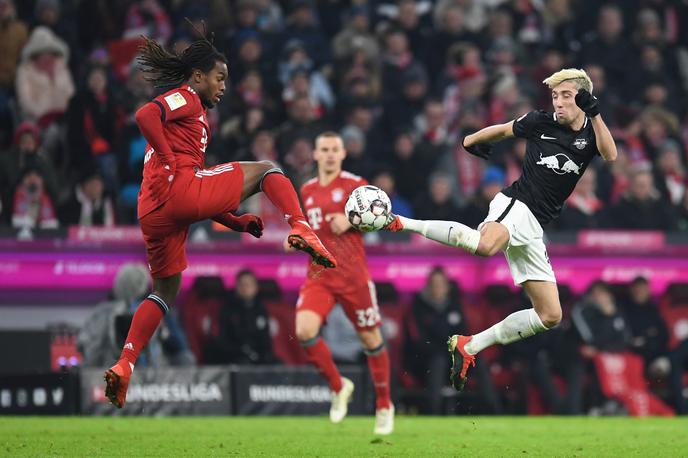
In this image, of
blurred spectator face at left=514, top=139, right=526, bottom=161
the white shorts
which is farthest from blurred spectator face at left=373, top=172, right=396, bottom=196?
the white shorts

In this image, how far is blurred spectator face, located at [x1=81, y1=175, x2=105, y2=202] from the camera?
14.7m

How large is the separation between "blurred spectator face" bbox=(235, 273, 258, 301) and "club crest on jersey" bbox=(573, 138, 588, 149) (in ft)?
18.4

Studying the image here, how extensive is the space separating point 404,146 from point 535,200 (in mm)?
6759

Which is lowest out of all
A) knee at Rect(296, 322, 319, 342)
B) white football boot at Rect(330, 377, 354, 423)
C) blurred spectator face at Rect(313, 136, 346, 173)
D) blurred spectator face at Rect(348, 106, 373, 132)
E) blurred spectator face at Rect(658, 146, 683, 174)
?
white football boot at Rect(330, 377, 354, 423)

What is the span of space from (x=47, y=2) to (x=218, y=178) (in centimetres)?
899

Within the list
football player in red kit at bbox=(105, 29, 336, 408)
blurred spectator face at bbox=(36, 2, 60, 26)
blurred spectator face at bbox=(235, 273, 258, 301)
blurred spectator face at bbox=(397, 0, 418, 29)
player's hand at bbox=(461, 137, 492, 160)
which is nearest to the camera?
football player in red kit at bbox=(105, 29, 336, 408)

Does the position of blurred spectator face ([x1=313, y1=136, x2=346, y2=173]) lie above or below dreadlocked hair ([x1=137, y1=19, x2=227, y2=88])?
below

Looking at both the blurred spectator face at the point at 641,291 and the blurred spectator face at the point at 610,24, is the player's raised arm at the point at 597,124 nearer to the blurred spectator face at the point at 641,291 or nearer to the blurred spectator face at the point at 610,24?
the blurred spectator face at the point at 641,291

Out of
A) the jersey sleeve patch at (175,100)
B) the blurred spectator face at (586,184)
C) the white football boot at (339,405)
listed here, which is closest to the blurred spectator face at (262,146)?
the blurred spectator face at (586,184)

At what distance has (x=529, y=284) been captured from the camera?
9844 millimetres

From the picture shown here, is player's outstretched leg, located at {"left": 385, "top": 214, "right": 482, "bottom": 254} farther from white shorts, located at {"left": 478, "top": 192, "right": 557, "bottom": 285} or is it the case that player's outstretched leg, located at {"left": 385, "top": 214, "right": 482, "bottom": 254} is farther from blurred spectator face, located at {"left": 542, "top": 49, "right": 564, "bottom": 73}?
blurred spectator face, located at {"left": 542, "top": 49, "right": 564, "bottom": 73}

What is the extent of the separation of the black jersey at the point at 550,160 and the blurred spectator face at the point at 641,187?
20.7ft

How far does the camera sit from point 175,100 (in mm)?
8750

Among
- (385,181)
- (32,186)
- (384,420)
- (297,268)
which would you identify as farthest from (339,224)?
(32,186)
